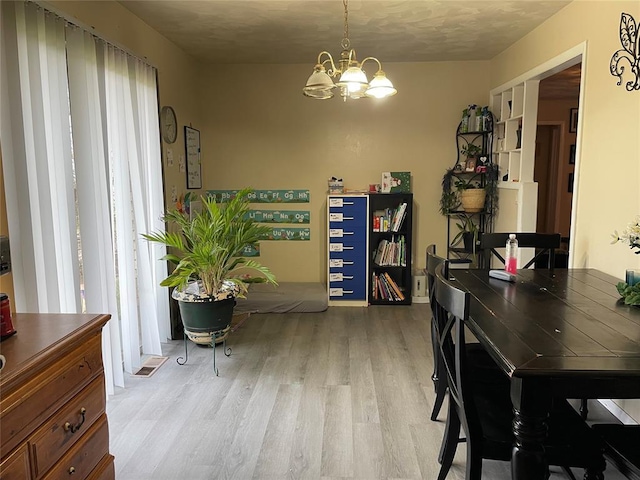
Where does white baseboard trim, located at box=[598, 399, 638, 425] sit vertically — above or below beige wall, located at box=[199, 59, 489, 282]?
below

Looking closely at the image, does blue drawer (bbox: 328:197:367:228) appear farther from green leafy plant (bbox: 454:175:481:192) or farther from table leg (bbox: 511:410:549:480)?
table leg (bbox: 511:410:549:480)

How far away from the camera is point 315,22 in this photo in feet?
11.3

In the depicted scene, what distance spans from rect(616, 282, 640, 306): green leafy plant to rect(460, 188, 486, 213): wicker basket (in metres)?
2.61

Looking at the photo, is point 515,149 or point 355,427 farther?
point 515,149

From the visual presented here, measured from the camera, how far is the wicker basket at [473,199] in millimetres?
4555

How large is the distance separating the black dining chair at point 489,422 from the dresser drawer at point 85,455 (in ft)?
4.36

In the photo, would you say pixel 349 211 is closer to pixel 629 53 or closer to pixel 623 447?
pixel 629 53

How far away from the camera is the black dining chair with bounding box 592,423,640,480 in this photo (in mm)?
1430

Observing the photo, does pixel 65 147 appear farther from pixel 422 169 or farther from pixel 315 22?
pixel 422 169

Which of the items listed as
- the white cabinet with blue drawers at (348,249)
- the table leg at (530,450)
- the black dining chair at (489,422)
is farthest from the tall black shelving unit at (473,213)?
the table leg at (530,450)

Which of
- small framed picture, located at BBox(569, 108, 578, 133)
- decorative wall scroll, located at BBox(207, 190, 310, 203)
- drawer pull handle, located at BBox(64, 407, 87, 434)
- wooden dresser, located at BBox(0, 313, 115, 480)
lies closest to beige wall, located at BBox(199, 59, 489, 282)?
decorative wall scroll, located at BBox(207, 190, 310, 203)

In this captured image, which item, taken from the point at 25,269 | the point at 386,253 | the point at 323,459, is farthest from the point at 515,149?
the point at 25,269

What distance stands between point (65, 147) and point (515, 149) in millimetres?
3500

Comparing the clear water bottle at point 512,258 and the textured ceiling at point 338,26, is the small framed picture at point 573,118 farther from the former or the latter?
the clear water bottle at point 512,258
